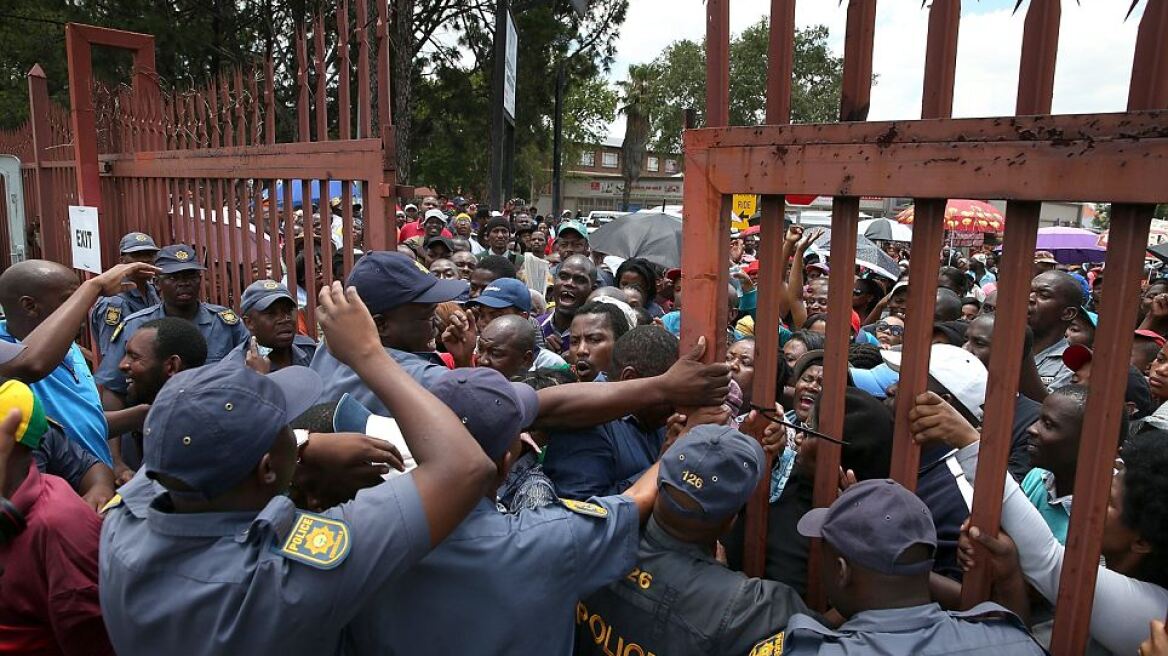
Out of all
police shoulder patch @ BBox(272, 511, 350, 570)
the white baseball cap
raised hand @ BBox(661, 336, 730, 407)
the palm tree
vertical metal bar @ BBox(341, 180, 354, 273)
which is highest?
the palm tree

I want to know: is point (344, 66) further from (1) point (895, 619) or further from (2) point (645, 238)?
(2) point (645, 238)

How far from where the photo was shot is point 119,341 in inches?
151

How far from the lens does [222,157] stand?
375 cm

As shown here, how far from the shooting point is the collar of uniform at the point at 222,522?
1.35m

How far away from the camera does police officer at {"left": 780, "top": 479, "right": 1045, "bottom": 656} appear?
1.45 metres

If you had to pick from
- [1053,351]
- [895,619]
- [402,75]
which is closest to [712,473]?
[895,619]

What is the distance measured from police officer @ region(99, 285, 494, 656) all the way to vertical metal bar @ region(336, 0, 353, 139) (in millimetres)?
1765

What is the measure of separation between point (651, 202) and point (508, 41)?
45198 millimetres

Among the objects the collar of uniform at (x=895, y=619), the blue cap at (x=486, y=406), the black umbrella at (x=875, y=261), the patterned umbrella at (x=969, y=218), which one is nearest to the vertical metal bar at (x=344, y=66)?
the blue cap at (x=486, y=406)

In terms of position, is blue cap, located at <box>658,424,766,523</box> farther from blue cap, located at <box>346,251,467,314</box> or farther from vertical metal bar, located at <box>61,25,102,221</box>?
vertical metal bar, located at <box>61,25,102,221</box>

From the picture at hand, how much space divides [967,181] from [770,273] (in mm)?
498

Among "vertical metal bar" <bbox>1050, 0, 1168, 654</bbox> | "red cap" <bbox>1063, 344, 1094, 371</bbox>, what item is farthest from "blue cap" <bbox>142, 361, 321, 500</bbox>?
"red cap" <bbox>1063, 344, 1094, 371</bbox>

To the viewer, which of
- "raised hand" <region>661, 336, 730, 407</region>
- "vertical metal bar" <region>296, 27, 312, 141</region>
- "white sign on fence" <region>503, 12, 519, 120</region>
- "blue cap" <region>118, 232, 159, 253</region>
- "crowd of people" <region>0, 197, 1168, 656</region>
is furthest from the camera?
"white sign on fence" <region>503, 12, 519, 120</region>

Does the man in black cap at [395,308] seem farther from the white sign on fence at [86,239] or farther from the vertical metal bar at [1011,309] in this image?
the white sign on fence at [86,239]
